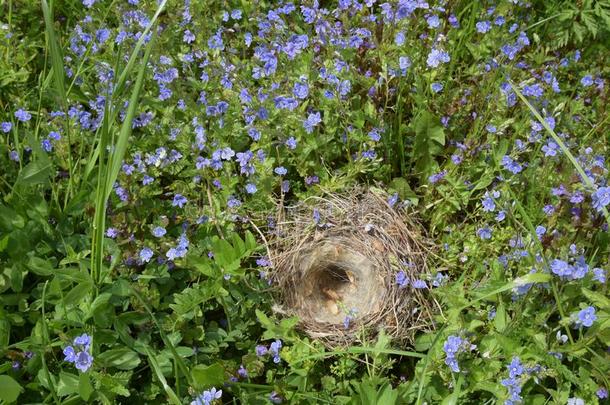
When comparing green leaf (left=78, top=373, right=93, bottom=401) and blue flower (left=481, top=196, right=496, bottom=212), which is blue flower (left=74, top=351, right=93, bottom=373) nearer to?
green leaf (left=78, top=373, right=93, bottom=401)

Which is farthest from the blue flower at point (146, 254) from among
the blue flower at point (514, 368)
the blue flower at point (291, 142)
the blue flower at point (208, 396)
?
the blue flower at point (514, 368)

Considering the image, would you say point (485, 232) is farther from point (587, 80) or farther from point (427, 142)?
point (587, 80)

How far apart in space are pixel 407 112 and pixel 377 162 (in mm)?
472

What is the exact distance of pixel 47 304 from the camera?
2631 millimetres

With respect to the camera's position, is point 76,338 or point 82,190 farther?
point 82,190

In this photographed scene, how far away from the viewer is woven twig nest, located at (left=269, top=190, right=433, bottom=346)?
9.40ft

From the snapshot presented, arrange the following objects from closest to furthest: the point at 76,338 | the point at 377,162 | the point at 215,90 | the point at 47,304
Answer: the point at 76,338 < the point at 47,304 < the point at 377,162 < the point at 215,90

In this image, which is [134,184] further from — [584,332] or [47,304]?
[584,332]

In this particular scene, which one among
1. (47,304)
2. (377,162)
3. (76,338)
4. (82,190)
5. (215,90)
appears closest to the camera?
(76,338)

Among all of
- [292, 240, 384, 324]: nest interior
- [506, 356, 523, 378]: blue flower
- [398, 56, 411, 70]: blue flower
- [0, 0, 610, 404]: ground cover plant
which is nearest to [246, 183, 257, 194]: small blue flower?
[0, 0, 610, 404]: ground cover plant

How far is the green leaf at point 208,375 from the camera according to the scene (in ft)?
7.92

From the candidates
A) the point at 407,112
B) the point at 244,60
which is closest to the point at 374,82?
the point at 407,112

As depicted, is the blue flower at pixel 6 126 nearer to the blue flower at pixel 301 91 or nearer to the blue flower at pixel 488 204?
the blue flower at pixel 301 91

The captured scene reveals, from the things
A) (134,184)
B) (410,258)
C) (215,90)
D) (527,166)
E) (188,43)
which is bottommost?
(410,258)
